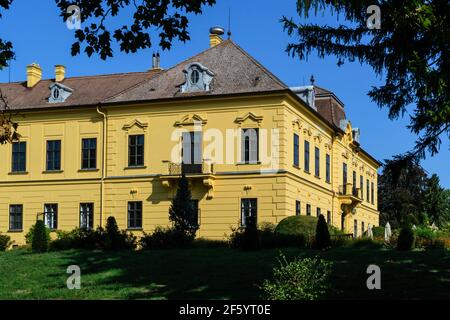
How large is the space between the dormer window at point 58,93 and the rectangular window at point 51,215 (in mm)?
6424

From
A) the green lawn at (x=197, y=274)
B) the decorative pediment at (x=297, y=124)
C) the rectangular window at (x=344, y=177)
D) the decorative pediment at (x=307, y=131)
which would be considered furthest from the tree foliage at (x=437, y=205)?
the green lawn at (x=197, y=274)

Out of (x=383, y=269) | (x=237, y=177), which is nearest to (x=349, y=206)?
(x=237, y=177)

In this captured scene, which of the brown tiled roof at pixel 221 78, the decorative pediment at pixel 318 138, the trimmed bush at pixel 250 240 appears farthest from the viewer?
the decorative pediment at pixel 318 138

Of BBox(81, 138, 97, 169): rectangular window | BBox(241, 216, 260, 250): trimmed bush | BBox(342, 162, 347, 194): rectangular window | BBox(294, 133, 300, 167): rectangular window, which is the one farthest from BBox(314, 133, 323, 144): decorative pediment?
BBox(241, 216, 260, 250): trimmed bush

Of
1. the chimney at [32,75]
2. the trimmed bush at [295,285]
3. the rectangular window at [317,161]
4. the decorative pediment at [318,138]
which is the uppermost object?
the chimney at [32,75]

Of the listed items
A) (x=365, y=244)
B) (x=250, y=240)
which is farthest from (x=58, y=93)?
(x=365, y=244)

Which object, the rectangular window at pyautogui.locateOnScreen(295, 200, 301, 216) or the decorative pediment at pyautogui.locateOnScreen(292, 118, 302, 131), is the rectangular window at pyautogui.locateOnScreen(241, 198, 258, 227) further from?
the decorative pediment at pyautogui.locateOnScreen(292, 118, 302, 131)

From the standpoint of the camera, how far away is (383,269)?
65.6 feet

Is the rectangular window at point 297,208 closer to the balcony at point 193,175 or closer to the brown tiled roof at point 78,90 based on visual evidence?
the balcony at point 193,175

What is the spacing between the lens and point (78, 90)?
46000mm

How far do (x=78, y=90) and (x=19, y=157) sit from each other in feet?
18.0

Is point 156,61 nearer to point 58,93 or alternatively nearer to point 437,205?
point 58,93

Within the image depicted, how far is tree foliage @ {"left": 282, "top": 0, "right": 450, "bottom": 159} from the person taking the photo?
9836mm

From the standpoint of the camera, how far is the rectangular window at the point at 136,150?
42.0 metres
